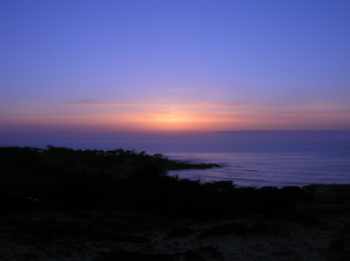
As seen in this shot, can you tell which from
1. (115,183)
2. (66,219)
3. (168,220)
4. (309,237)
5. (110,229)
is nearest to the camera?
(309,237)

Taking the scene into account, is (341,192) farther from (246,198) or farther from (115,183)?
(115,183)

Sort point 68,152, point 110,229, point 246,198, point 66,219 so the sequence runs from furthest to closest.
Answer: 1. point 68,152
2. point 246,198
3. point 66,219
4. point 110,229

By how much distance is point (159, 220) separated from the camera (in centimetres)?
1883

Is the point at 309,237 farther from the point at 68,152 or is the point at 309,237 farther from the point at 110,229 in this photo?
the point at 68,152

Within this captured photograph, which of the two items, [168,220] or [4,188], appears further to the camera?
[4,188]

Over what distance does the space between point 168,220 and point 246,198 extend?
155 inches

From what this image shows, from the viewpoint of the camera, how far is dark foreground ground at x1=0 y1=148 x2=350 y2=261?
12648mm

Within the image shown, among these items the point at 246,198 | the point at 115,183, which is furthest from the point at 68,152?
the point at 246,198

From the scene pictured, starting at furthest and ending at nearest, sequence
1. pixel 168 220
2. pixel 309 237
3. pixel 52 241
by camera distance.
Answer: pixel 168 220 → pixel 309 237 → pixel 52 241

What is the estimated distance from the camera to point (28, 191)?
22.1 meters

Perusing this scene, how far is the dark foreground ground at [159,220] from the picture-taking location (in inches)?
498

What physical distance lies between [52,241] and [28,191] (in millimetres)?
8892

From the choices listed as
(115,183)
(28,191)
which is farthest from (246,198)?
(28,191)

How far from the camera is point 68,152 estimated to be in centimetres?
5062
